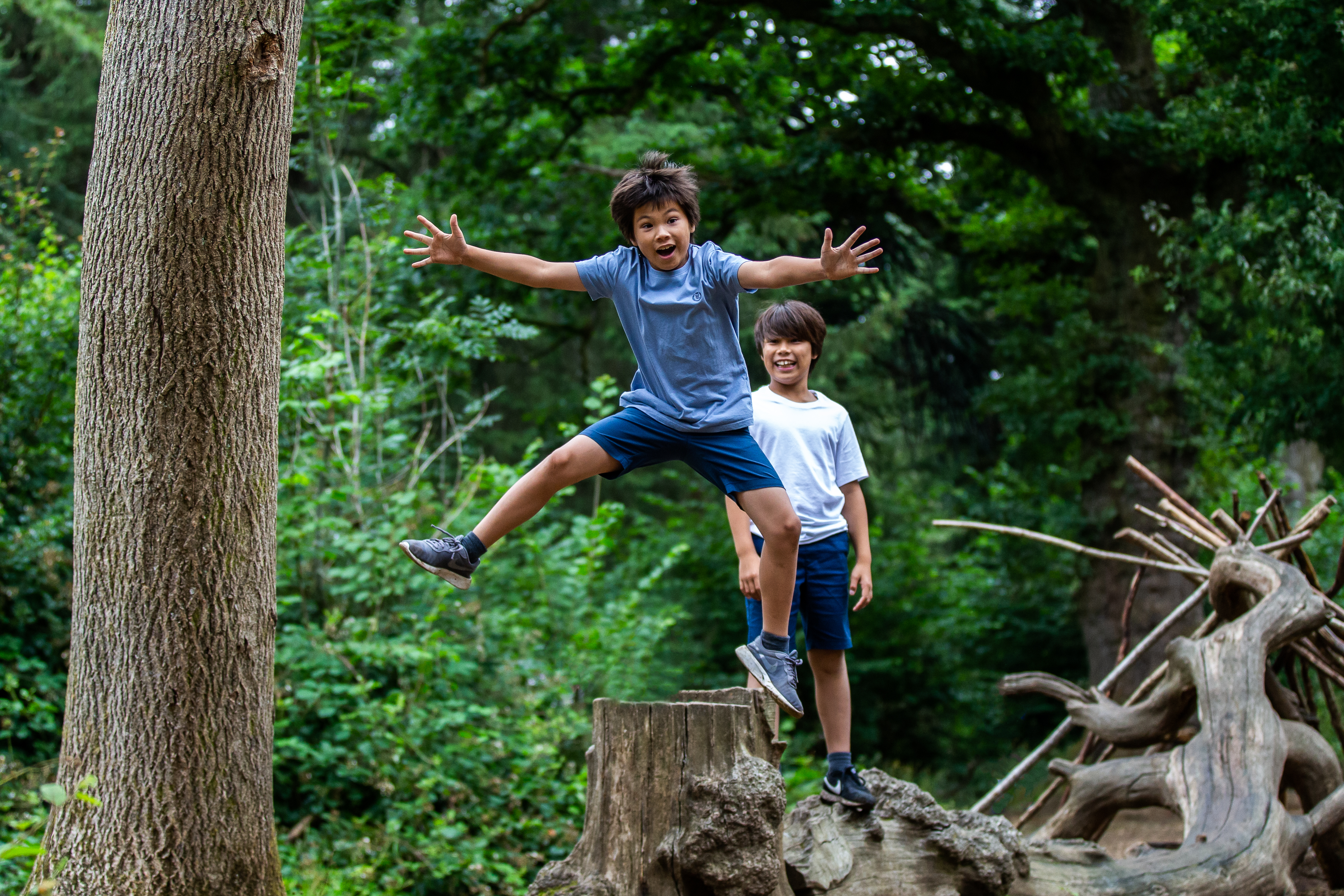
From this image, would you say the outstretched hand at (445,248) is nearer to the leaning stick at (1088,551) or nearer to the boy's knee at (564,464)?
the boy's knee at (564,464)

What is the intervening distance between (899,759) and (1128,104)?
23.4 feet

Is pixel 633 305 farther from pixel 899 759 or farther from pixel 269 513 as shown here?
pixel 899 759

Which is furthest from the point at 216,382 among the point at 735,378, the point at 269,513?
the point at 735,378

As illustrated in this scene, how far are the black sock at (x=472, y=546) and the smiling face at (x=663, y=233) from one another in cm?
102

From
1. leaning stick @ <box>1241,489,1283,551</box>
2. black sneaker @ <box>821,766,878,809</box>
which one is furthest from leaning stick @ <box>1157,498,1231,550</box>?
black sneaker @ <box>821,766,878,809</box>

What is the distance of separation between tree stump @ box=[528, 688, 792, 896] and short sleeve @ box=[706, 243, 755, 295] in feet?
4.03

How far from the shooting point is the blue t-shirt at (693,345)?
10.1 ft

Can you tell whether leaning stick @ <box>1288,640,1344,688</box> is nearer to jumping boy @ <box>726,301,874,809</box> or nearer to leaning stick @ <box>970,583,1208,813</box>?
leaning stick @ <box>970,583,1208,813</box>

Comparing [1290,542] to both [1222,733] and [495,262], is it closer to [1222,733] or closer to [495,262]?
[1222,733]

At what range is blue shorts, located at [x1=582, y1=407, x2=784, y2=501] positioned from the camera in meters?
3.07

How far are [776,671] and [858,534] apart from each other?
73cm

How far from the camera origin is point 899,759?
442 inches

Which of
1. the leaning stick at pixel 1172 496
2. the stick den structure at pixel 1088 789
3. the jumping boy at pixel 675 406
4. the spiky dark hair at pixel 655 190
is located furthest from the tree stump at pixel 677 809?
the leaning stick at pixel 1172 496

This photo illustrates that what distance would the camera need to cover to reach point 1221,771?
4.21m
